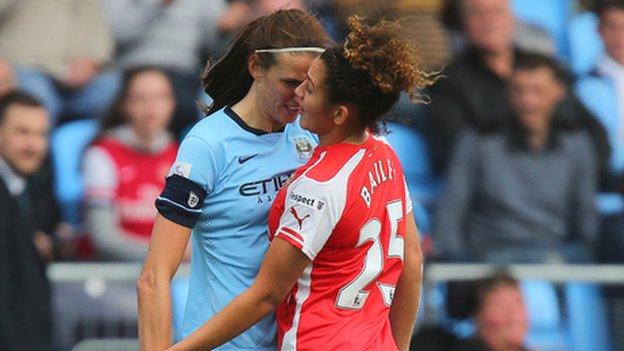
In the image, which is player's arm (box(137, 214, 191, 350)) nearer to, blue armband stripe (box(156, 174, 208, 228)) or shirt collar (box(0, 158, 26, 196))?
blue armband stripe (box(156, 174, 208, 228))

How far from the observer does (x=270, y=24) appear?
15.6 feet

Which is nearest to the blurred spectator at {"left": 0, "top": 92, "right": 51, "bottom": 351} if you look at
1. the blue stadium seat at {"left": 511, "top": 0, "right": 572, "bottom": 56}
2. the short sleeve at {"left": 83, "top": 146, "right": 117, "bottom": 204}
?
the short sleeve at {"left": 83, "top": 146, "right": 117, "bottom": 204}

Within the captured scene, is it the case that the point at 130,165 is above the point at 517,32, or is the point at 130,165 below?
below

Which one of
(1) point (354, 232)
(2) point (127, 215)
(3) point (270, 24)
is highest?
(3) point (270, 24)

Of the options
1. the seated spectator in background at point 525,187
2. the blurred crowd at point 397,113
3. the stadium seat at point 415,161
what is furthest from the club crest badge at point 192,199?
the stadium seat at point 415,161

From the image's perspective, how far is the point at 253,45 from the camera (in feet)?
15.7

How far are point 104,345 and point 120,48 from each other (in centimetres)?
209

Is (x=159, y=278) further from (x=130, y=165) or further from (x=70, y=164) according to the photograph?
(x=70, y=164)

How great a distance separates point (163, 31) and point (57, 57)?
0.65 meters

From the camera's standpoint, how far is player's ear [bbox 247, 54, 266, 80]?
4.76m

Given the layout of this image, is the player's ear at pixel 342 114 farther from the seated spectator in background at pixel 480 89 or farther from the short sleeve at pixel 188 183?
the seated spectator in background at pixel 480 89

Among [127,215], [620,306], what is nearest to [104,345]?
[127,215]

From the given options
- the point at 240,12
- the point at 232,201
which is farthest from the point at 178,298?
the point at 232,201

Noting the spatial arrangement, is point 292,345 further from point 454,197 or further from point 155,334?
point 454,197
